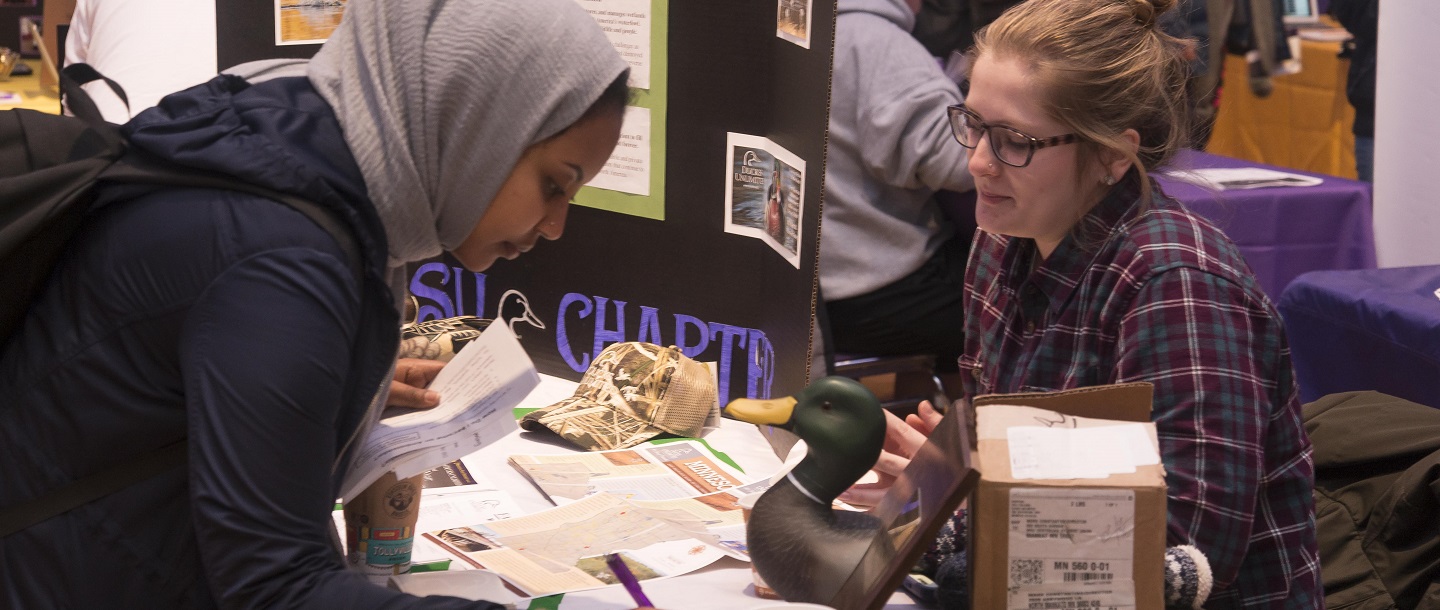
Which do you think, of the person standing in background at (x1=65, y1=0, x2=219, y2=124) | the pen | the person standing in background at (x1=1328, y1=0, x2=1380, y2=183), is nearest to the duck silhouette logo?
the person standing in background at (x1=65, y1=0, x2=219, y2=124)

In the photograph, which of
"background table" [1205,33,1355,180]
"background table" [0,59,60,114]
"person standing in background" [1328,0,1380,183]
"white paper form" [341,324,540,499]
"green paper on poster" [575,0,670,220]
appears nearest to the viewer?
"white paper form" [341,324,540,499]

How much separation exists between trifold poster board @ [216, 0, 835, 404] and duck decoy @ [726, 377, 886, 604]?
2.32 ft

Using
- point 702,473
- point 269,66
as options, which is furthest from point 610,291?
point 269,66

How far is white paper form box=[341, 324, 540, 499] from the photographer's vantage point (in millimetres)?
1331

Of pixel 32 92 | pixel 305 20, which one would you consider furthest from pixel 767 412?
pixel 32 92

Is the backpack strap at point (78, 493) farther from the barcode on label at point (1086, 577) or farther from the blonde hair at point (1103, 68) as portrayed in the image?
the blonde hair at point (1103, 68)

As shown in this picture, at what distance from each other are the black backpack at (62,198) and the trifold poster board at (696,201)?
1.05 meters

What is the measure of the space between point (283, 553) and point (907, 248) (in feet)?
7.44

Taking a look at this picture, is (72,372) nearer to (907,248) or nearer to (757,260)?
(757,260)

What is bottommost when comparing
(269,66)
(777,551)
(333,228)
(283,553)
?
(777,551)

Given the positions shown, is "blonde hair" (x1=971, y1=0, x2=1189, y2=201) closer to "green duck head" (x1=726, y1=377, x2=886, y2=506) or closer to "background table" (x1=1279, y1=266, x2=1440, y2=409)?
"green duck head" (x1=726, y1=377, x2=886, y2=506)

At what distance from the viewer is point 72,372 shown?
1012 millimetres

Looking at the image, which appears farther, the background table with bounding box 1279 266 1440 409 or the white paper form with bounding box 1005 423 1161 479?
the background table with bounding box 1279 266 1440 409

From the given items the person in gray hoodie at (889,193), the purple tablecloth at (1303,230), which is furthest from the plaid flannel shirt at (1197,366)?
the purple tablecloth at (1303,230)
